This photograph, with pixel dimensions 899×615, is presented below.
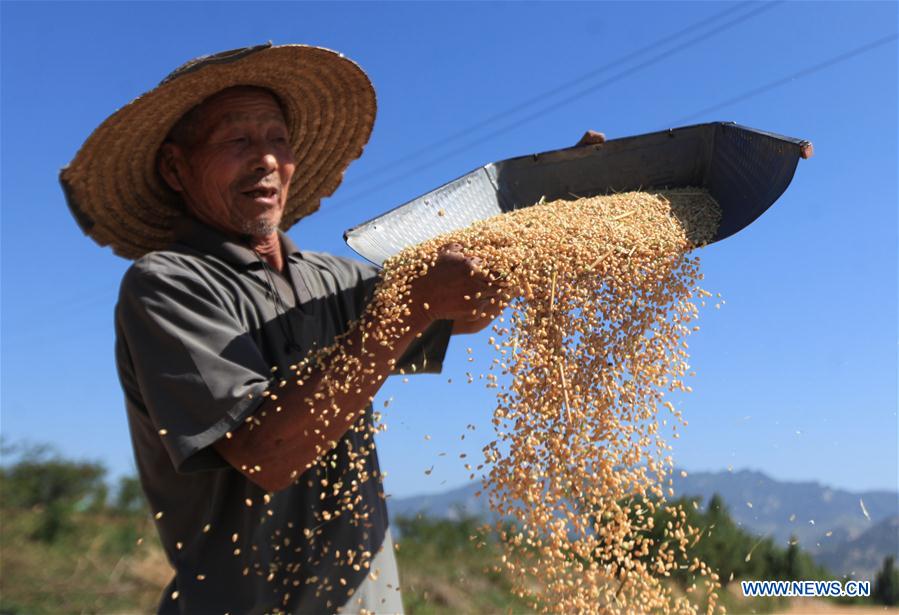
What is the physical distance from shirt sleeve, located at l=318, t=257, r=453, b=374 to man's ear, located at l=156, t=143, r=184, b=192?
0.51 metres

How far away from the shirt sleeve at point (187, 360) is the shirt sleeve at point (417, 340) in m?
0.52

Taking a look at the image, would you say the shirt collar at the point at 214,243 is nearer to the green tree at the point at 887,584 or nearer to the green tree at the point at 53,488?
the green tree at the point at 887,584

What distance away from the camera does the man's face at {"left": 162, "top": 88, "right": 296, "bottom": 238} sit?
6.77 ft

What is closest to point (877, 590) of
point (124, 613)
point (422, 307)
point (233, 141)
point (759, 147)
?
point (759, 147)

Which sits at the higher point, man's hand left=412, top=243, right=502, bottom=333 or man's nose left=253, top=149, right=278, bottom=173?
man's nose left=253, top=149, right=278, bottom=173

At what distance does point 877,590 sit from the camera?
15.7ft

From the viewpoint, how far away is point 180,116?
Answer: 7.03 ft

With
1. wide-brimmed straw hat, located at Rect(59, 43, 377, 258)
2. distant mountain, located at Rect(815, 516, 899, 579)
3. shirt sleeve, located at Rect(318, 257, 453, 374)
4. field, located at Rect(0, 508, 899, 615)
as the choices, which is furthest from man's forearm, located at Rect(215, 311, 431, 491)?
field, located at Rect(0, 508, 899, 615)

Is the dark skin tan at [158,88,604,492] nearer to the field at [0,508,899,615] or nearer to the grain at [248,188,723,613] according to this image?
the grain at [248,188,723,613]

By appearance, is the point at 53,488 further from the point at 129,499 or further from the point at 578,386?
the point at 578,386

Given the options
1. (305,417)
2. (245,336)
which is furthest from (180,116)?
(305,417)

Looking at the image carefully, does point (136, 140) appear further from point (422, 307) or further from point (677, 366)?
point (677, 366)

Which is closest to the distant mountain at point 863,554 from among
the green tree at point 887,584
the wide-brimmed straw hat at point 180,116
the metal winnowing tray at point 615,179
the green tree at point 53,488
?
the green tree at point 887,584

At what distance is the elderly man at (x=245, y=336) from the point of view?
1.67 meters
